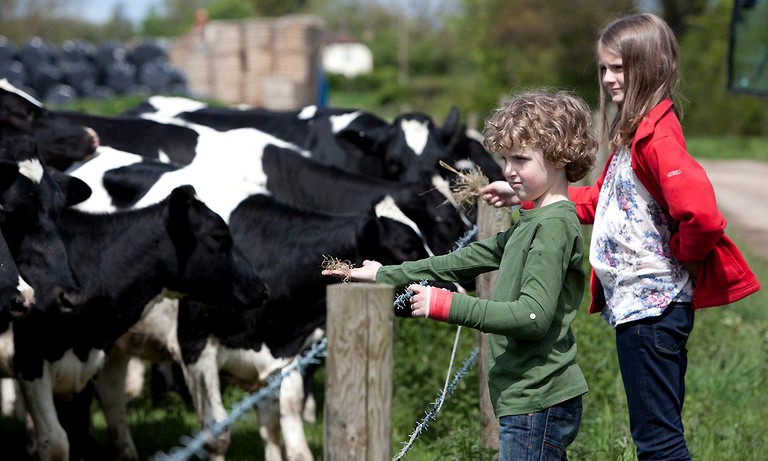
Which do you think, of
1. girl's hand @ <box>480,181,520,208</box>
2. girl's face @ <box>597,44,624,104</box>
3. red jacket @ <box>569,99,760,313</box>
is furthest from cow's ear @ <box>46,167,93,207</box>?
red jacket @ <box>569,99,760,313</box>

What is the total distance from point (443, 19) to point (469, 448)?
80110mm

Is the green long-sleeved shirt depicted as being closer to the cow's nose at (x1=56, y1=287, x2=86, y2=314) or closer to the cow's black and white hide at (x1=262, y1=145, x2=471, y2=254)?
the cow's nose at (x1=56, y1=287, x2=86, y2=314)

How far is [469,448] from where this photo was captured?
4758 millimetres

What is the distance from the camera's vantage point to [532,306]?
313cm

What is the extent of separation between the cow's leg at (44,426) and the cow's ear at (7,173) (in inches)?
38.0

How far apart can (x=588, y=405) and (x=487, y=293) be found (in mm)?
1417

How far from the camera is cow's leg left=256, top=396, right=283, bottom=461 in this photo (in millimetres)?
6004

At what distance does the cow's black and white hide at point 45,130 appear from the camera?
7.32 meters

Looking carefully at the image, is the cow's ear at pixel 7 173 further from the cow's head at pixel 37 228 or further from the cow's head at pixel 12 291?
the cow's head at pixel 12 291

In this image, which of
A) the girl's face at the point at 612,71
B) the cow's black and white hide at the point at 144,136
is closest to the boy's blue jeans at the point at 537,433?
the girl's face at the point at 612,71

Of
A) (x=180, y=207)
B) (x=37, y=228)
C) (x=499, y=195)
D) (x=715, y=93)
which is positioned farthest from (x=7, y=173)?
(x=715, y=93)

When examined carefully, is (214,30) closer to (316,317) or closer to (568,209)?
(316,317)

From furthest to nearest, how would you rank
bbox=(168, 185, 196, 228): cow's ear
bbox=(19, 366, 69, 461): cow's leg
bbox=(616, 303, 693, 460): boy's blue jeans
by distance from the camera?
bbox=(168, 185, 196, 228): cow's ear, bbox=(19, 366, 69, 461): cow's leg, bbox=(616, 303, 693, 460): boy's blue jeans

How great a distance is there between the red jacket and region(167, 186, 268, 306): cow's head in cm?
249
